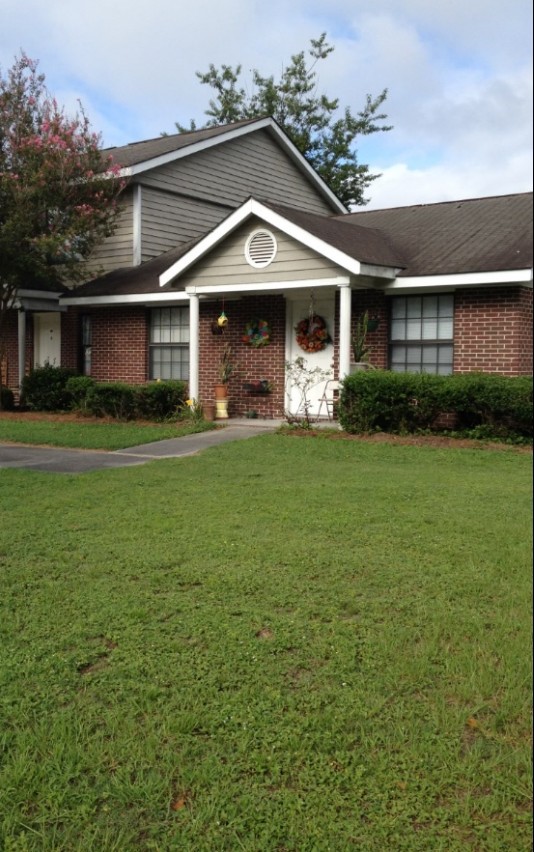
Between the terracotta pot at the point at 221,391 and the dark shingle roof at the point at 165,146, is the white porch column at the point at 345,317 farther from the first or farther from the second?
the dark shingle roof at the point at 165,146

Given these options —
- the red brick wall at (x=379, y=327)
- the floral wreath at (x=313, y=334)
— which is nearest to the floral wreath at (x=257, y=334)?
the floral wreath at (x=313, y=334)

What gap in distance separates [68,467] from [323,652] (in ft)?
20.5

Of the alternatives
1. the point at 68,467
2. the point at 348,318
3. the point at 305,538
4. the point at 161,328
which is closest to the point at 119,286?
the point at 161,328

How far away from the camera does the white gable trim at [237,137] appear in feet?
56.8

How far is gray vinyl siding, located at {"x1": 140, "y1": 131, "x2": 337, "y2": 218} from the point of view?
61.3 ft

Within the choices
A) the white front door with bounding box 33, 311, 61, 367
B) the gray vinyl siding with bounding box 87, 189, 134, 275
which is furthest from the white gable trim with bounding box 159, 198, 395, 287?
the white front door with bounding box 33, 311, 61, 367

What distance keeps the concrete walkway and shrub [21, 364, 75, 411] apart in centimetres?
482

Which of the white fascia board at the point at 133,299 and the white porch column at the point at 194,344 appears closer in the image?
the white porch column at the point at 194,344

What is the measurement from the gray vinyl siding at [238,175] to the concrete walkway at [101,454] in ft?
25.7

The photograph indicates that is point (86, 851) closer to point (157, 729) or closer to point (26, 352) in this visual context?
point (157, 729)

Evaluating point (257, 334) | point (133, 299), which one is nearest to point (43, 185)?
point (133, 299)

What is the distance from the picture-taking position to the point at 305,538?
559 cm

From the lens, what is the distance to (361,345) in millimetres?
13344

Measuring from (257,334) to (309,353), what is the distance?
1.12 meters
